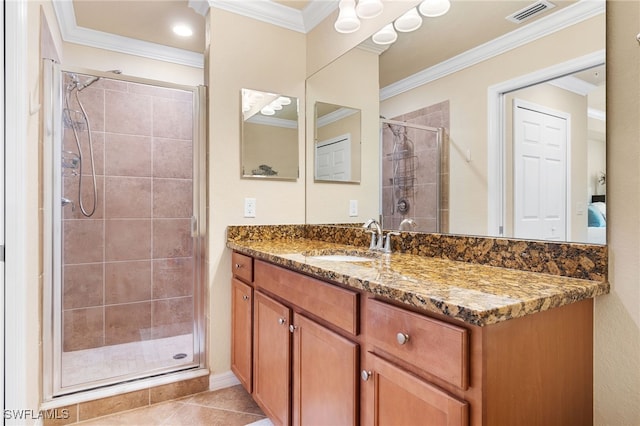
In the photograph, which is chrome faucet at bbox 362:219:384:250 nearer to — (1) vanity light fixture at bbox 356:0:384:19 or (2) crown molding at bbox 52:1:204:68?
(1) vanity light fixture at bbox 356:0:384:19

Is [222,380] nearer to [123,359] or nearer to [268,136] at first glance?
[123,359]

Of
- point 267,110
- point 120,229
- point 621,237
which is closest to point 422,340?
point 621,237

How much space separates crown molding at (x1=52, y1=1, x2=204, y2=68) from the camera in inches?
95.2

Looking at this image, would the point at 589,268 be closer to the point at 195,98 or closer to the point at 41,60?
the point at 195,98

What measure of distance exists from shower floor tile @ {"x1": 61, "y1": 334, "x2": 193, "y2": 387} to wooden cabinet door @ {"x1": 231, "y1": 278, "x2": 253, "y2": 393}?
1.22ft

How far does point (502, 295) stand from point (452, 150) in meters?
0.83

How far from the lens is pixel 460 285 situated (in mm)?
1004

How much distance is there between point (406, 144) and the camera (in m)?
1.79

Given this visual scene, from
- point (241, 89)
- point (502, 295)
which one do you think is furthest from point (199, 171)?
point (502, 295)

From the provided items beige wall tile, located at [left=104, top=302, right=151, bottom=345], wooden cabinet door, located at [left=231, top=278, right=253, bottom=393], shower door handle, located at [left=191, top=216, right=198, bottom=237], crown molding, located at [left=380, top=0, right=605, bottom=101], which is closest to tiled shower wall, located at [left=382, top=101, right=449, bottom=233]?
crown molding, located at [left=380, top=0, right=605, bottom=101]

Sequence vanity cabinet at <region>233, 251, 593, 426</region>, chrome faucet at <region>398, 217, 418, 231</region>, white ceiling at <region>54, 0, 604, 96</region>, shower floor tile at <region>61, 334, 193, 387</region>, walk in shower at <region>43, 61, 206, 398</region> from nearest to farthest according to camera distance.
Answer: vanity cabinet at <region>233, 251, 593, 426</region> → white ceiling at <region>54, 0, 604, 96</region> → chrome faucet at <region>398, 217, 418, 231</region> → walk in shower at <region>43, 61, 206, 398</region> → shower floor tile at <region>61, 334, 193, 387</region>

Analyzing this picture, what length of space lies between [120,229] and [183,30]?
1543 millimetres

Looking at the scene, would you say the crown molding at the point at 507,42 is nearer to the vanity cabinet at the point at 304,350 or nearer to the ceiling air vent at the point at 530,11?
the ceiling air vent at the point at 530,11

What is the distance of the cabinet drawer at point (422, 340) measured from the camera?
0.79m
